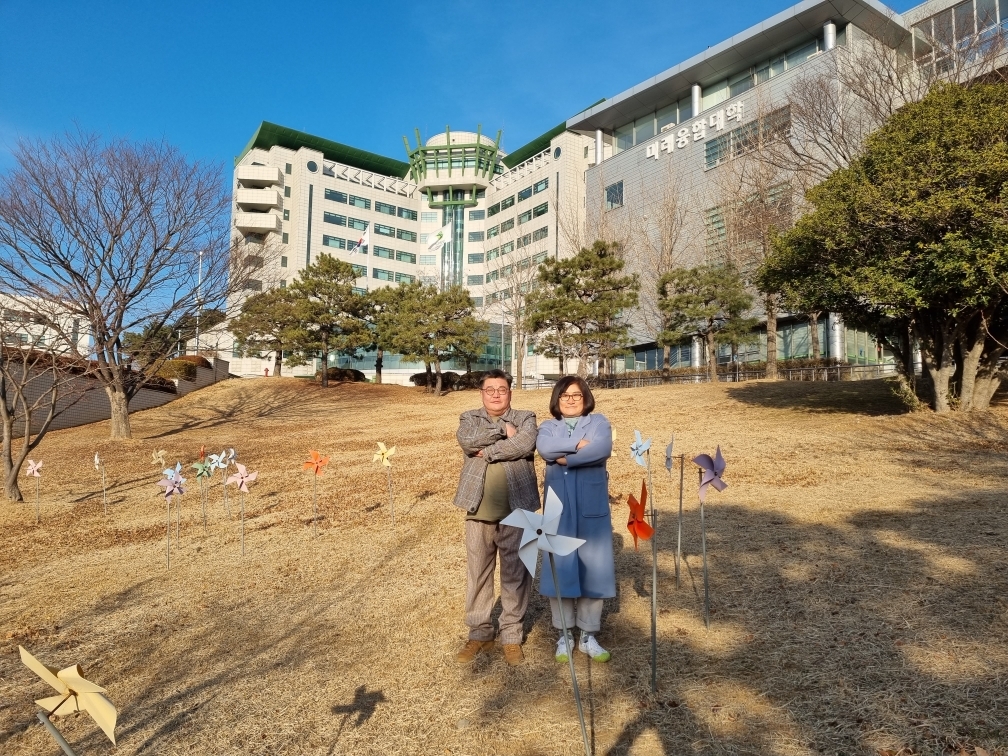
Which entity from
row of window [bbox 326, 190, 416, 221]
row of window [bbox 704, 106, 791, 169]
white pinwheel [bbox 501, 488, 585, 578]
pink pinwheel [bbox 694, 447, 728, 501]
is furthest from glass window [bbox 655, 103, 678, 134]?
white pinwheel [bbox 501, 488, 585, 578]

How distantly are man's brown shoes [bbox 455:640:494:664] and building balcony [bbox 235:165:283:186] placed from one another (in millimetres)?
A: 53199

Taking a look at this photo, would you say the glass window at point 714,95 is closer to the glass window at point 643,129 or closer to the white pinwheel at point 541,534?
the glass window at point 643,129

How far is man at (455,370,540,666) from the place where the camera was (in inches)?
145

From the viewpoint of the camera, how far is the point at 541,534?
2.68 metres

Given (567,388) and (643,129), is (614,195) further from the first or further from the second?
(567,388)

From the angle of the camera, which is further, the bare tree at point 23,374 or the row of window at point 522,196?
the row of window at point 522,196

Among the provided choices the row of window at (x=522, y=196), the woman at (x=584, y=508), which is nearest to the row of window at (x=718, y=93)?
the row of window at (x=522, y=196)

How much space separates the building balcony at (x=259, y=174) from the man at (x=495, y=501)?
173 ft

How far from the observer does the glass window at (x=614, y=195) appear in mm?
38031

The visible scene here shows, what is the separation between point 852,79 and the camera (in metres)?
17.4

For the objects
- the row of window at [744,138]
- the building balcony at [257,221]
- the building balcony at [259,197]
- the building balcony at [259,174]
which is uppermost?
the building balcony at [259,174]

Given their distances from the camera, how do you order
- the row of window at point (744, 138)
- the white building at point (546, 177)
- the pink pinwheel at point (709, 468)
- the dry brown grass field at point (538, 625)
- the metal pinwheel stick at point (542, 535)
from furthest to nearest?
the white building at point (546, 177) < the row of window at point (744, 138) < the pink pinwheel at point (709, 468) < the dry brown grass field at point (538, 625) < the metal pinwheel stick at point (542, 535)

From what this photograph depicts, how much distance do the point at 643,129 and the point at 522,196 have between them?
1470 cm

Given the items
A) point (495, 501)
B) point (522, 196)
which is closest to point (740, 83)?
point (522, 196)
